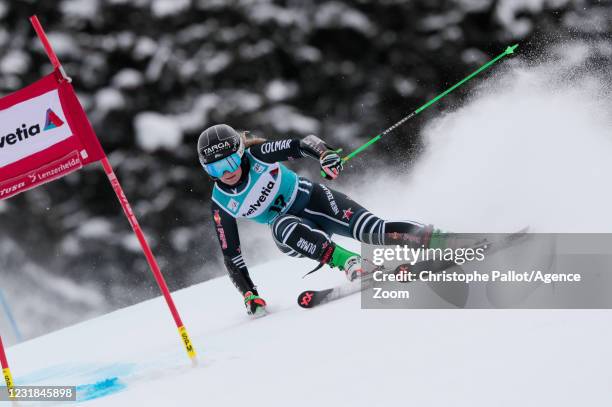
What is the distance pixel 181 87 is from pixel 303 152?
8560 millimetres

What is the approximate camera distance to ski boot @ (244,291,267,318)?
406cm

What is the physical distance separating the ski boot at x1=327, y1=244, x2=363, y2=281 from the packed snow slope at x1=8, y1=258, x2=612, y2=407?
8.4 inches

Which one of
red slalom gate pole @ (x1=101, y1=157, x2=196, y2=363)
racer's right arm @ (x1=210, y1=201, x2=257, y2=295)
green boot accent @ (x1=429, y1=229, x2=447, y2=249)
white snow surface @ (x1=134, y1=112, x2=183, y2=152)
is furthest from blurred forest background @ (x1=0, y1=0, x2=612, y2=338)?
red slalom gate pole @ (x1=101, y1=157, x2=196, y2=363)

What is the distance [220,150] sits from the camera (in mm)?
3771

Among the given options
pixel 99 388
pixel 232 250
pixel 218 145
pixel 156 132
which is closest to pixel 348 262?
pixel 232 250

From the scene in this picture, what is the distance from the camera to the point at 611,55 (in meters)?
10.4

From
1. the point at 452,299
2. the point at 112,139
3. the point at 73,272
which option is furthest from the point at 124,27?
the point at 452,299

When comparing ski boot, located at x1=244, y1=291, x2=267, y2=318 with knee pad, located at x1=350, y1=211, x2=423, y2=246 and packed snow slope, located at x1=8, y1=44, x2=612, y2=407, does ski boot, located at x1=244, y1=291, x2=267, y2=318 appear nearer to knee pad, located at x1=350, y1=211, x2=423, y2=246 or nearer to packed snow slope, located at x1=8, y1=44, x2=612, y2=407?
packed snow slope, located at x1=8, y1=44, x2=612, y2=407

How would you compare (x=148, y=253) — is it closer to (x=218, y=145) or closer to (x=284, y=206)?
(x=218, y=145)

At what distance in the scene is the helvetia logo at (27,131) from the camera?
3037 millimetres

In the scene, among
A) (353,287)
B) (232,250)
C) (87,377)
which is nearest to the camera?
(87,377)

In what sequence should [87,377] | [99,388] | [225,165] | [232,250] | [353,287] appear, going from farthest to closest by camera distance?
[232,250] < [225,165] < [353,287] < [87,377] < [99,388]

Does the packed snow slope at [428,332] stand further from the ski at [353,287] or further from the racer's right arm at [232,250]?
the racer's right arm at [232,250]

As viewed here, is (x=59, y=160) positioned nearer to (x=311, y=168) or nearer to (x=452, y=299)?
(x=452, y=299)
